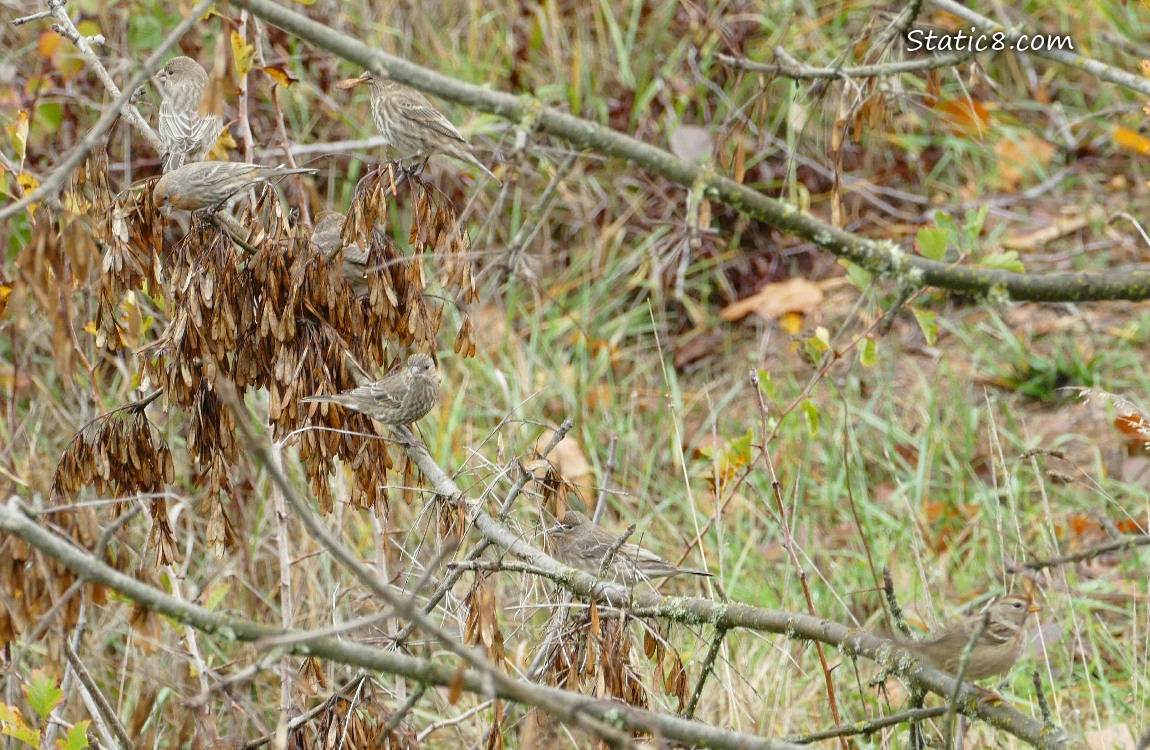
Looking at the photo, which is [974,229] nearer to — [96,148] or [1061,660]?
[1061,660]

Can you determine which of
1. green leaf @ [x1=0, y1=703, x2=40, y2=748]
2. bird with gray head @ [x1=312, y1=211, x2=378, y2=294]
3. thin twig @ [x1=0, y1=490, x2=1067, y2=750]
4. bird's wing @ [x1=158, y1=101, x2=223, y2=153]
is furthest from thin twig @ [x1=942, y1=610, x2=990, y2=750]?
bird's wing @ [x1=158, y1=101, x2=223, y2=153]

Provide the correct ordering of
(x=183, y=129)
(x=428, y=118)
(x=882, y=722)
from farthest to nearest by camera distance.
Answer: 1. (x=183, y=129)
2. (x=428, y=118)
3. (x=882, y=722)

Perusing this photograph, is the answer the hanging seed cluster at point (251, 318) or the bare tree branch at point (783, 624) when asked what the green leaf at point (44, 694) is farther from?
the bare tree branch at point (783, 624)

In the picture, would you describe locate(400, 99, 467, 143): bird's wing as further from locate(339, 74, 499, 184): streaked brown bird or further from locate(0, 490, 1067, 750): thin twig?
locate(0, 490, 1067, 750): thin twig

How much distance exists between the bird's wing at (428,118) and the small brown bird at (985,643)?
213cm

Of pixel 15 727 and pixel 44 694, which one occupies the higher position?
pixel 44 694

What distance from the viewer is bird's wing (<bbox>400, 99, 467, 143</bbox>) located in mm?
3809

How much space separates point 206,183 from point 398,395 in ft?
2.70

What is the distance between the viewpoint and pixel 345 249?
3.48 m

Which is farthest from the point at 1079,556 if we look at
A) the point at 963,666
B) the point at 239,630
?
the point at 239,630

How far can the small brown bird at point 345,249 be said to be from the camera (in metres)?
3.51

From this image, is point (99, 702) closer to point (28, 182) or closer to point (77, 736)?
point (77, 736)

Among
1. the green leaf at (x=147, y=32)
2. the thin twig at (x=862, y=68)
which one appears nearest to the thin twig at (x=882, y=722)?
A: the thin twig at (x=862, y=68)

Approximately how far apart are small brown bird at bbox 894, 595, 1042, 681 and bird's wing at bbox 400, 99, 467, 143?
2127 millimetres
